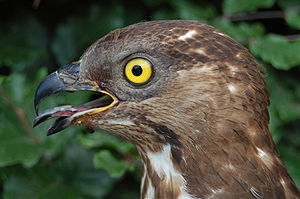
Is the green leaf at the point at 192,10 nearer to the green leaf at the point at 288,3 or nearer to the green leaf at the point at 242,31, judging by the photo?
the green leaf at the point at 242,31

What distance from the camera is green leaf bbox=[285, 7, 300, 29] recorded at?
3900mm

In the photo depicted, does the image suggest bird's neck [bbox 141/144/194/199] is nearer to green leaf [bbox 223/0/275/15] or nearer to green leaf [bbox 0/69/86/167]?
green leaf [bbox 0/69/86/167]

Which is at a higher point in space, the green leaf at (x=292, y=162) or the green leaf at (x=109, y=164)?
the green leaf at (x=109, y=164)

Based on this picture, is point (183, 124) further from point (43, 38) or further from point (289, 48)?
point (43, 38)

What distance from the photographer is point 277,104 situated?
13.5ft

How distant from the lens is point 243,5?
12.8 feet

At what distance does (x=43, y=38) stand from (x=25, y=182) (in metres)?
1.31

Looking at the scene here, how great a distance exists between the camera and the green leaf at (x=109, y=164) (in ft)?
11.1

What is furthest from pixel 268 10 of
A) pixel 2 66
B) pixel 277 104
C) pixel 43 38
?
pixel 2 66

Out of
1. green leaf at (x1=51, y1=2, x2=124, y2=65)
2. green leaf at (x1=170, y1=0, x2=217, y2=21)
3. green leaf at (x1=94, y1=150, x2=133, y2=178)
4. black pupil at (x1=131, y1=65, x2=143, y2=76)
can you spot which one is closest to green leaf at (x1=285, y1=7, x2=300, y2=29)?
green leaf at (x1=170, y1=0, x2=217, y2=21)

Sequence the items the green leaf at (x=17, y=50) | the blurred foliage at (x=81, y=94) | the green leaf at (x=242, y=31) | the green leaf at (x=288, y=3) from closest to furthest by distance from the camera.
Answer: the blurred foliage at (x=81, y=94) < the green leaf at (x=242, y=31) < the green leaf at (x=17, y=50) < the green leaf at (x=288, y=3)

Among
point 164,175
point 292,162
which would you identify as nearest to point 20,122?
point 164,175

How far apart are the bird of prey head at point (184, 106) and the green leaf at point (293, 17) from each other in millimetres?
1501

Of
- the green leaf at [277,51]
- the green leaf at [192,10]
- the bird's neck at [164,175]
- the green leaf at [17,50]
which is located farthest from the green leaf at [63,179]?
the green leaf at [277,51]
